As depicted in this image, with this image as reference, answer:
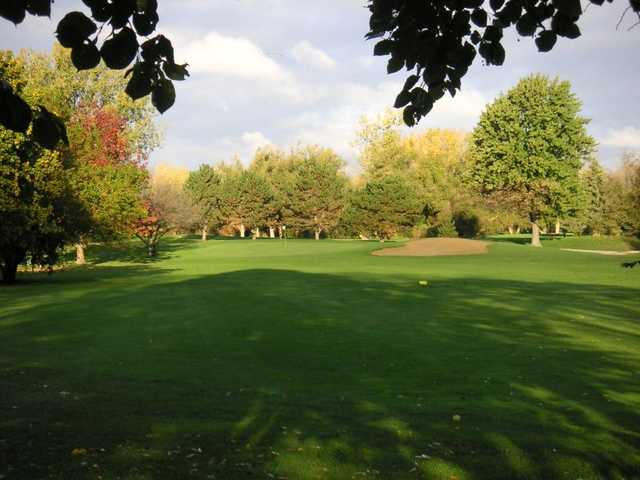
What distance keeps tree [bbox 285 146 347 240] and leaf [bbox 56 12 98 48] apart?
270ft

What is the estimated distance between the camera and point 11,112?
359 cm

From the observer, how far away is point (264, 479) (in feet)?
17.5

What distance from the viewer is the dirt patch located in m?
52.0

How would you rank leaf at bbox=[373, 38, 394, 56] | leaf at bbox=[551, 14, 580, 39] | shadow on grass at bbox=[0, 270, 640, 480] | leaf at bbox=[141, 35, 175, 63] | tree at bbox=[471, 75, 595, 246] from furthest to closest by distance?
tree at bbox=[471, 75, 595, 246], shadow on grass at bbox=[0, 270, 640, 480], leaf at bbox=[373, 38, 394, 56], leaf at bbox=[551, 14, 580, 39], leaf at bbox=[141, 35, 175, 63]

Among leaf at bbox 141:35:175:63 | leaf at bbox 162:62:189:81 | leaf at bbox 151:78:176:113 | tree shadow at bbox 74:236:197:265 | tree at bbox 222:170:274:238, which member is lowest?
tree shadow at bbox 74:236:197:265

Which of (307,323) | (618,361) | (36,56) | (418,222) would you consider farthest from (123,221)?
(418,222)

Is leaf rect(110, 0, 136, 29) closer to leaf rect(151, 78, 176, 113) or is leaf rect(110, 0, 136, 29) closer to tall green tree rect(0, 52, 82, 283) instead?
leaf rect(151, 78, 176, 113)

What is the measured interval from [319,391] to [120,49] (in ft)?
22.0

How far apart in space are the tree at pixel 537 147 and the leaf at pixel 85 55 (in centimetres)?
6261

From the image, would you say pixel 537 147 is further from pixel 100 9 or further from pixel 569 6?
pixel 100 9

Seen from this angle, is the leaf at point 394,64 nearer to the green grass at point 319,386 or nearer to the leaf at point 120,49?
the leaf at point 120,49

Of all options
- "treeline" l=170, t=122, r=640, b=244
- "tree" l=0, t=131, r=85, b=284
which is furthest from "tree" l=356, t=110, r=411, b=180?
"tree" l=0, t=131, r=85, b=284

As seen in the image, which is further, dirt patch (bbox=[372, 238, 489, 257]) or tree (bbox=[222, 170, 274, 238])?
tree (bbox=[222, 170, 274, 238])

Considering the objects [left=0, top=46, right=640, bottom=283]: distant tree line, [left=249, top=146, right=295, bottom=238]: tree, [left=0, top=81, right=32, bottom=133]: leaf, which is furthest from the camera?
[left=249, top=146, right=295, bottom=238]: tree
